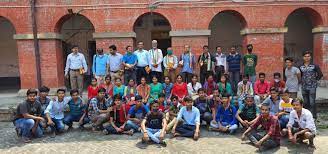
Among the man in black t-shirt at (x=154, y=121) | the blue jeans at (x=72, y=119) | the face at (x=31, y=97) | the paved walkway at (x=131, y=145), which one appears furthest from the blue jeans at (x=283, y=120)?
the face at (x=31, y=97)

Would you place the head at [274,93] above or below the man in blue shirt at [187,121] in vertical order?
above

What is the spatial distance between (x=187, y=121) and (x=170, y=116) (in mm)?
644

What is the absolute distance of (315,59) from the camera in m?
14.5

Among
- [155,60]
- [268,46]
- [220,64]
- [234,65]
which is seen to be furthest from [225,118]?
[268,46]

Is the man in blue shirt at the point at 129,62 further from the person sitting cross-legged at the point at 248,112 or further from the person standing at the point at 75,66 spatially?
the person sitting cross-legged at the point at 248,112

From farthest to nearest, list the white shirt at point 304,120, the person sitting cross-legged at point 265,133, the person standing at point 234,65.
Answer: the person standing at point 234,65, the person sitting cross-legged at point 265,133, the white shirt at point 304,120

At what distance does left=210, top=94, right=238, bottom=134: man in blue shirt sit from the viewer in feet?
28.2

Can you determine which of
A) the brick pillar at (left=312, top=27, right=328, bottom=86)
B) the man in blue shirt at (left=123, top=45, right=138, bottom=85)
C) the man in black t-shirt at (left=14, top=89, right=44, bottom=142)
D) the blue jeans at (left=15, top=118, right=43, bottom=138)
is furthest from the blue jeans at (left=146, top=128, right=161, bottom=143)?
the brick pillar at (left=312, top=27, right=328, bottom=86)

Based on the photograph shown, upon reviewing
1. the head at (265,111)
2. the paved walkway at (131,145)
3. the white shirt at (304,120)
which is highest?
the head at (265,111)

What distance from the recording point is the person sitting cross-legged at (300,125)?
7355mm

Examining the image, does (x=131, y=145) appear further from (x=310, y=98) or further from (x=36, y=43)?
(x=36, y=43)

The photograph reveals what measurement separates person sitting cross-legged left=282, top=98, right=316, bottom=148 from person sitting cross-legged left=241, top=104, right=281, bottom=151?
31 centimetres

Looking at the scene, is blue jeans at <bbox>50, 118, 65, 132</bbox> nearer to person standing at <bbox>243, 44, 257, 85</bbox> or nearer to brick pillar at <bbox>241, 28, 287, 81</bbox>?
person standing at <bbox>243, 44, 257, 85</bbox>

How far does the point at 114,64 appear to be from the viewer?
10.8 metres
